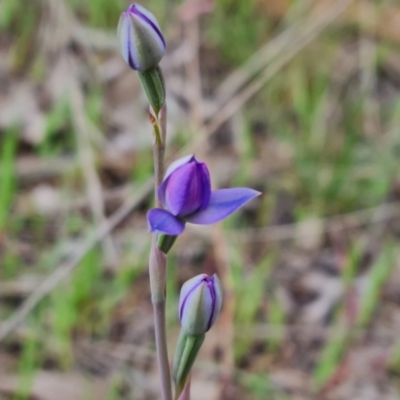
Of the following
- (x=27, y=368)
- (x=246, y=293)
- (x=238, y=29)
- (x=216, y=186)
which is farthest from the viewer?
(x=238, y=29)

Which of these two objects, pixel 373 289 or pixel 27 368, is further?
pixel 373 289

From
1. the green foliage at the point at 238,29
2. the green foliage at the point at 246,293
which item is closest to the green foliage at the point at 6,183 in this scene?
the green foliage at the point at 246,293

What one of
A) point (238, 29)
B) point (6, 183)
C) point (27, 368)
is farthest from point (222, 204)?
point (238, 29)

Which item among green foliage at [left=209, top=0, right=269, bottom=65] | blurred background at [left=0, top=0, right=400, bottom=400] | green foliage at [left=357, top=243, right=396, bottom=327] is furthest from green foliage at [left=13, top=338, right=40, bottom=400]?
green foliage at [left=209, top=0, right=269, bottom=65]

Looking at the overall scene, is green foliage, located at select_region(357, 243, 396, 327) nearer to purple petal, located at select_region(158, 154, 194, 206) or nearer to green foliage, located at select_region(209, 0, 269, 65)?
green foliage, located at select_region(209, 0, 269, 65)

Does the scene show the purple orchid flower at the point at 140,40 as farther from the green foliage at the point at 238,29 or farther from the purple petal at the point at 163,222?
the green foliage at the point at 238,29

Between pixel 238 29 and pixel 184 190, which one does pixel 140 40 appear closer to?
pixel 184 190

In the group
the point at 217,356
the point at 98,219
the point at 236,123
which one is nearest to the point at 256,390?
the point at 217,356
